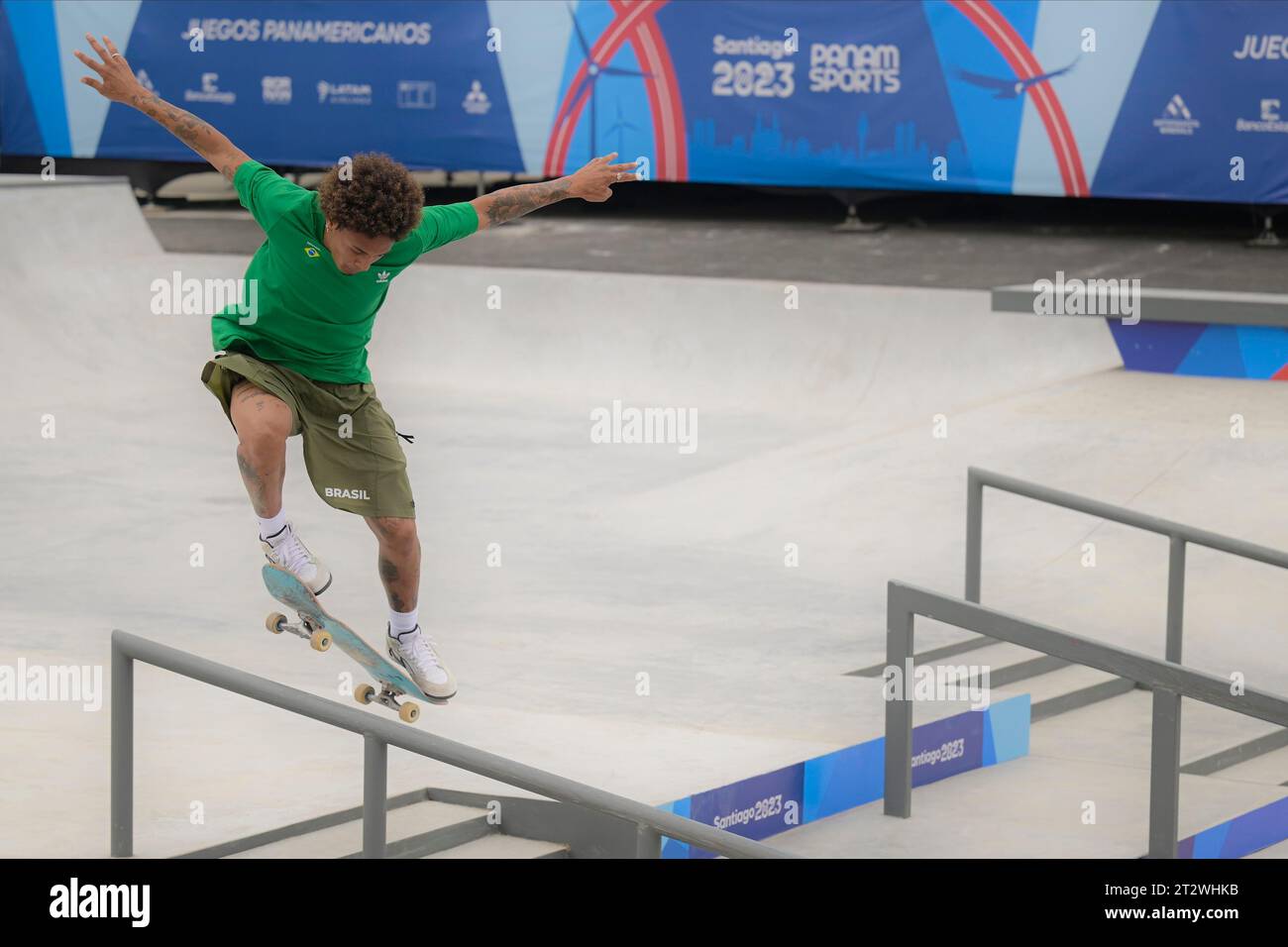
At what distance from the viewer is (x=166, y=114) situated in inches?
195

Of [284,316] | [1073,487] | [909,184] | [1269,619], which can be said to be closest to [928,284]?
[909,184]

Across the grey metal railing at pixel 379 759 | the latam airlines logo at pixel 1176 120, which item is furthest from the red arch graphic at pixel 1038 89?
the grey metal railing at pixel 379 759

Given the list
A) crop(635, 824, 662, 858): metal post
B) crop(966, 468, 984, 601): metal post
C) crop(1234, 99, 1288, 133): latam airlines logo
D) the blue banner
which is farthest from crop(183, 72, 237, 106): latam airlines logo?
crop(635, 824, 662, 858): metal post

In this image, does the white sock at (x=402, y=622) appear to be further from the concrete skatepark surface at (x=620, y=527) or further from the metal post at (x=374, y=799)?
the metal post at (x=374, y=799)

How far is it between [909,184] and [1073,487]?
5.11 m

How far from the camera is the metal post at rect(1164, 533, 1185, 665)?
6848 millimetres

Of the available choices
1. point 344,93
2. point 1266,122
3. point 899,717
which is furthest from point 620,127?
point 899,717

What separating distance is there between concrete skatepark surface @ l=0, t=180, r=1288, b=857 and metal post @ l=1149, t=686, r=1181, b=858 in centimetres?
30

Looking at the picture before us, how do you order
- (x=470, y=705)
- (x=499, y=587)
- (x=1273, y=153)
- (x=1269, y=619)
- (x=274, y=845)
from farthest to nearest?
(x=1273, y=153), (x=499, y=587), (x=1269, y=619), (x=470, y=705), (x=274, y=845)

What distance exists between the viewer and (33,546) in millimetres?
9133

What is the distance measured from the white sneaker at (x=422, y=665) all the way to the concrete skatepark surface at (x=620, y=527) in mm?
288

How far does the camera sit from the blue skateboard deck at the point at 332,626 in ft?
17.2

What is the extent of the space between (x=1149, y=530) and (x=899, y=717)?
1603 millimetres
